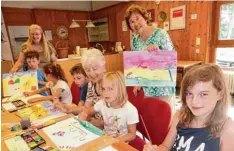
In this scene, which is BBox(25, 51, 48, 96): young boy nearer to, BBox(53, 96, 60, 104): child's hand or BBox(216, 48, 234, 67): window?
BBox(53, 96, 60, 104): child's hand

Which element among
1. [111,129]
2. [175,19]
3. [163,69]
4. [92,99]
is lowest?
[111,129]

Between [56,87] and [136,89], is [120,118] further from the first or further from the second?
[56,87]

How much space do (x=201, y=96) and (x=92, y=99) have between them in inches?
37.4

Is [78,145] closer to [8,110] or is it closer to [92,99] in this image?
[92,99]

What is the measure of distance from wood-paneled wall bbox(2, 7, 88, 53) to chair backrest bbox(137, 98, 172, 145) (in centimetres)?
546

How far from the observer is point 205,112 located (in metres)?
0.89

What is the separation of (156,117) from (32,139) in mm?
791

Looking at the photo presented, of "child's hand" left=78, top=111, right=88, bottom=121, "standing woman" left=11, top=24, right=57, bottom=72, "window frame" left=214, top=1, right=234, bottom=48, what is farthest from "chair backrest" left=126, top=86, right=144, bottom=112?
"window frame" left=214, top=1, right=234, bottom=48

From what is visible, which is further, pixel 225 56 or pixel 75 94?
pixel 225 56

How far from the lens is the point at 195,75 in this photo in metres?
0.91

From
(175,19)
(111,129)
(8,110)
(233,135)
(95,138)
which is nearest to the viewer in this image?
(233,135)

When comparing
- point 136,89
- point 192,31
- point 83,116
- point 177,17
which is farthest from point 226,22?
point 83,116

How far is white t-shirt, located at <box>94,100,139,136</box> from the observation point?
123 centimetres

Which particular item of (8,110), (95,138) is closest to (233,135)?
(95,138)
